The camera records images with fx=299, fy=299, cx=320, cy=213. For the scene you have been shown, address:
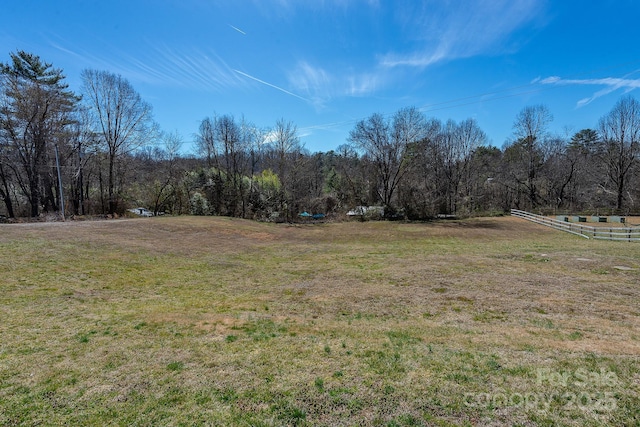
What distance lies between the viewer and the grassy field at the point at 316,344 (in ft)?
9.78

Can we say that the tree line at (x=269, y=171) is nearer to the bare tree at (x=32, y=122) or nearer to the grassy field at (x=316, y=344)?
the bare tree at (x=32, y=122)

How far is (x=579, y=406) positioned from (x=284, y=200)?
35109 millimetres

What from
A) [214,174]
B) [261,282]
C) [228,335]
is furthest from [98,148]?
[228,335]

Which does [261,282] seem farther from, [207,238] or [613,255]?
[613,255]

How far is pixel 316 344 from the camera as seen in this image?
4.74m

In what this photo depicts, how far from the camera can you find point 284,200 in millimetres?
37156

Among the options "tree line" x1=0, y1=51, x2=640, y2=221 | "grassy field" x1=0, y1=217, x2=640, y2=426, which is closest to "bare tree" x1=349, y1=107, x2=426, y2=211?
"tree line" x1=0, y1=51, x2=640, y2=221

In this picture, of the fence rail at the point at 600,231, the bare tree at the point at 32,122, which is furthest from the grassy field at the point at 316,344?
the bare tree at the point at 32,122

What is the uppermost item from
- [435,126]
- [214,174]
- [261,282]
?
[435,126]

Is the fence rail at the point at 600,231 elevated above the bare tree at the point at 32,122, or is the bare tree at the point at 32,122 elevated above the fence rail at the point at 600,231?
the bare tree at the point at 32,122

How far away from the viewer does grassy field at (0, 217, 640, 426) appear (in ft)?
9.78

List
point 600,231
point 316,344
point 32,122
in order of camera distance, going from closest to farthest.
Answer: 1. point 316,344
2. point 600,231
3. point 32,122

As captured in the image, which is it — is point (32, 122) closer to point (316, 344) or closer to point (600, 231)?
point (316, 344)

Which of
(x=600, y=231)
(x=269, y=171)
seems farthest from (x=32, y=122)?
(x=600, y=231)
